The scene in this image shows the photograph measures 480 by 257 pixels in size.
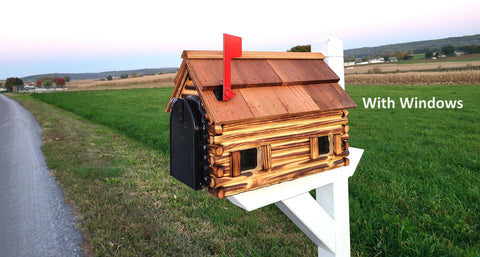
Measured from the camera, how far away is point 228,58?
4.35ft

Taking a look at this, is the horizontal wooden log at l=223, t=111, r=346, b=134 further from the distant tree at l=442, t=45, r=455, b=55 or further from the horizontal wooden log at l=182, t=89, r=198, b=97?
the distant tree at l=442, t=45, r=455, b=55

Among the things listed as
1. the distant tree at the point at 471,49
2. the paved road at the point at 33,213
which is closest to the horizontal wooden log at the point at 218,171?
the paved road at the point at 33,213

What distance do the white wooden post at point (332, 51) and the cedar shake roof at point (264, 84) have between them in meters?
0.10

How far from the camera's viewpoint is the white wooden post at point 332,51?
1908mm

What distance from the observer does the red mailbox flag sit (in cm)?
131

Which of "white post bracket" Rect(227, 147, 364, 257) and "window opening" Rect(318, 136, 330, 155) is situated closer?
"white post bracket" Rect(227, 147, 364, 257)

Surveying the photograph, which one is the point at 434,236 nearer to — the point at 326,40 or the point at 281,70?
the point at 326,40

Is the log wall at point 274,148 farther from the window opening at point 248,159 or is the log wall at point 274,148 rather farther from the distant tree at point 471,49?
the distant tree at point 471,49

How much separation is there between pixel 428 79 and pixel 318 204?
113ft

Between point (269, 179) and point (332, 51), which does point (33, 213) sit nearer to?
point (269, 179)

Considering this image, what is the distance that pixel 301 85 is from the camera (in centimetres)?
164

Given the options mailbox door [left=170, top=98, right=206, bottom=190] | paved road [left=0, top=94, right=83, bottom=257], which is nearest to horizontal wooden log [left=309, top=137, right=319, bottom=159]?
mailbox door [left=170, top=98, right=206, bottom=190]

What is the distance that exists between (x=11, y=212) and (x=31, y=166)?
2.82 meters

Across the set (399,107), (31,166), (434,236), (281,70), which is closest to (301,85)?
(281,70)
